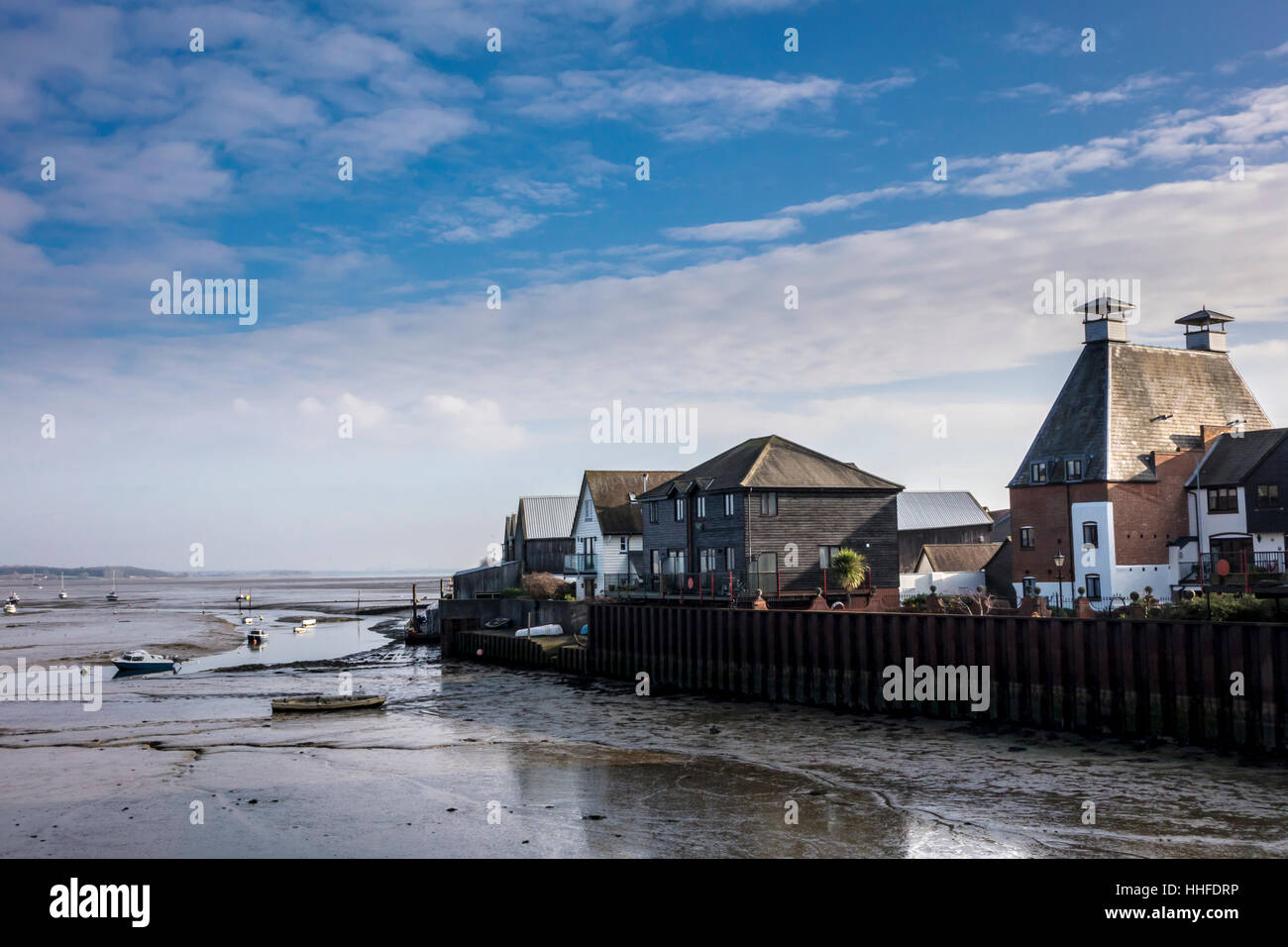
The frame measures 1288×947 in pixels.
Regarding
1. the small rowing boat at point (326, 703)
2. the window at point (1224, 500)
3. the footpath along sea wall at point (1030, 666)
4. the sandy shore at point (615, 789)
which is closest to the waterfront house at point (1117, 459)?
the window at point (1224, 500)

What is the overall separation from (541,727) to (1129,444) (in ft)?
151

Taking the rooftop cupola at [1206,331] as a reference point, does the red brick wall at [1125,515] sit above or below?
below

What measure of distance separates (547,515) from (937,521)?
35452 mm

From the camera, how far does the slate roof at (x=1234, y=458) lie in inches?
2317

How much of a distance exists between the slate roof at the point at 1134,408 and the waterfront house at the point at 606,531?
27.0 metres

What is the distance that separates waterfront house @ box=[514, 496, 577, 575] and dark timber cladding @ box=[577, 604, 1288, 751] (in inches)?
1681

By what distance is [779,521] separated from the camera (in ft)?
171

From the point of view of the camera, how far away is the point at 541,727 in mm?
31844

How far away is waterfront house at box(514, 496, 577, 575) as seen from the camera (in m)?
82.9

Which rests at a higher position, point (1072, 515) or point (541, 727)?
point (1072, 515)

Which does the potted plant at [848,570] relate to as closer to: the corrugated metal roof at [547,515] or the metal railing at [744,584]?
the metal railing at [744,584]

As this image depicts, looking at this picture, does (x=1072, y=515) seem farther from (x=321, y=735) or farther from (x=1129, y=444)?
(x=321, y=735)
